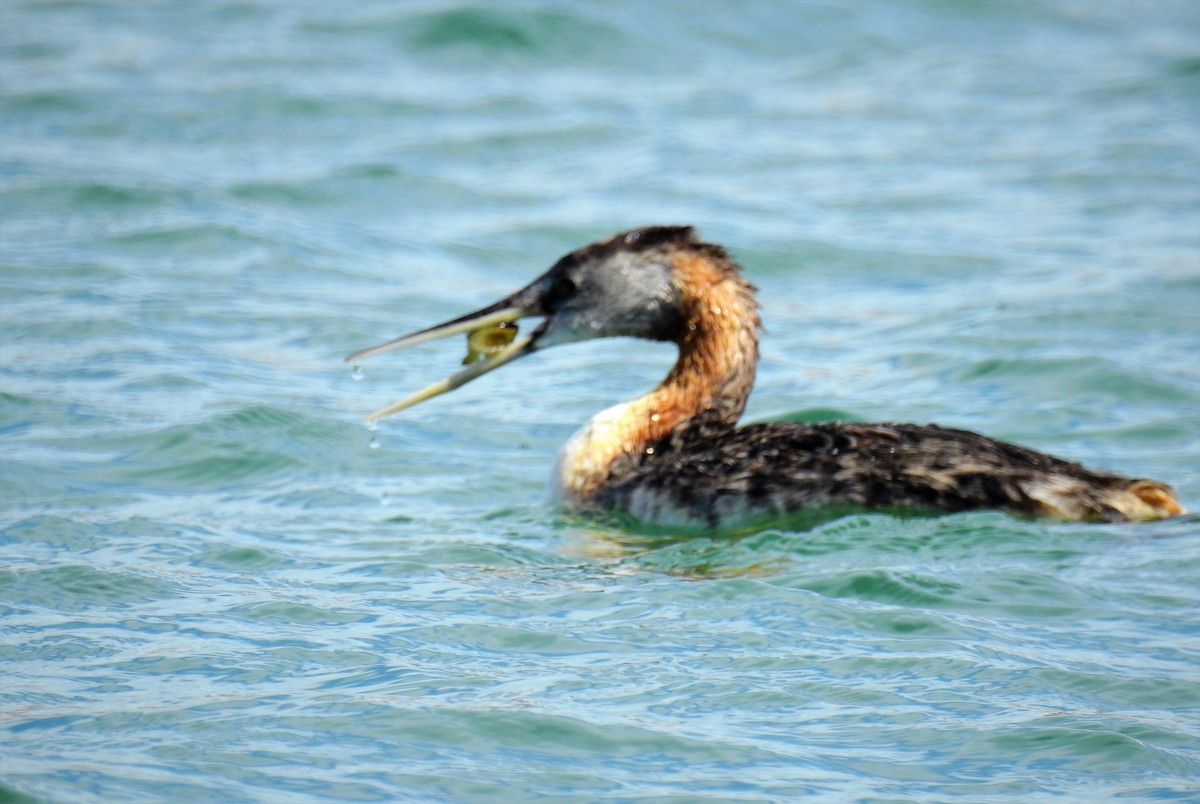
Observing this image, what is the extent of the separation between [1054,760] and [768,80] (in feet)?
41.3

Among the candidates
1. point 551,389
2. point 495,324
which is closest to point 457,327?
point 495,324

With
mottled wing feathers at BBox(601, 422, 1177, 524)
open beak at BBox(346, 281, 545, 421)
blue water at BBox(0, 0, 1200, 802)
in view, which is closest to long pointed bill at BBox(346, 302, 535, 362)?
open beak at BBox(346, 281, 545, 421)

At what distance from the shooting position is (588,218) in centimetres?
1324

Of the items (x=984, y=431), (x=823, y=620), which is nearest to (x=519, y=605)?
(x=823, y=620)

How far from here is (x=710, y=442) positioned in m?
7.84

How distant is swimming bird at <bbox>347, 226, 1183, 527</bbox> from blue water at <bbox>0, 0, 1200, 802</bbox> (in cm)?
16

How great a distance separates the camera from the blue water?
5.40m

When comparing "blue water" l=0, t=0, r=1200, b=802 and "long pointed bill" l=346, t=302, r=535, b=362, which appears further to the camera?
"long pointed bill" l=346, t=302, r=535, b=362

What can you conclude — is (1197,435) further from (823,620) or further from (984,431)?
(823,620)

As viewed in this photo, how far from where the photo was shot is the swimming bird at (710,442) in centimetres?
723

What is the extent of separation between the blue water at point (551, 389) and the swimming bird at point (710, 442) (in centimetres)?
16

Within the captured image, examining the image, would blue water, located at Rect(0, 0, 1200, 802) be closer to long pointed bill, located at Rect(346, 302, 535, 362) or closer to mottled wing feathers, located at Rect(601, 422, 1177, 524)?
mottled wing feathers, located at Rect(601, 422, 1177, 524)

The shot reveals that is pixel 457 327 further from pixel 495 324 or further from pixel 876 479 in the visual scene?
pixel 876 479

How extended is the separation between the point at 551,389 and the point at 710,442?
259 centimetres
